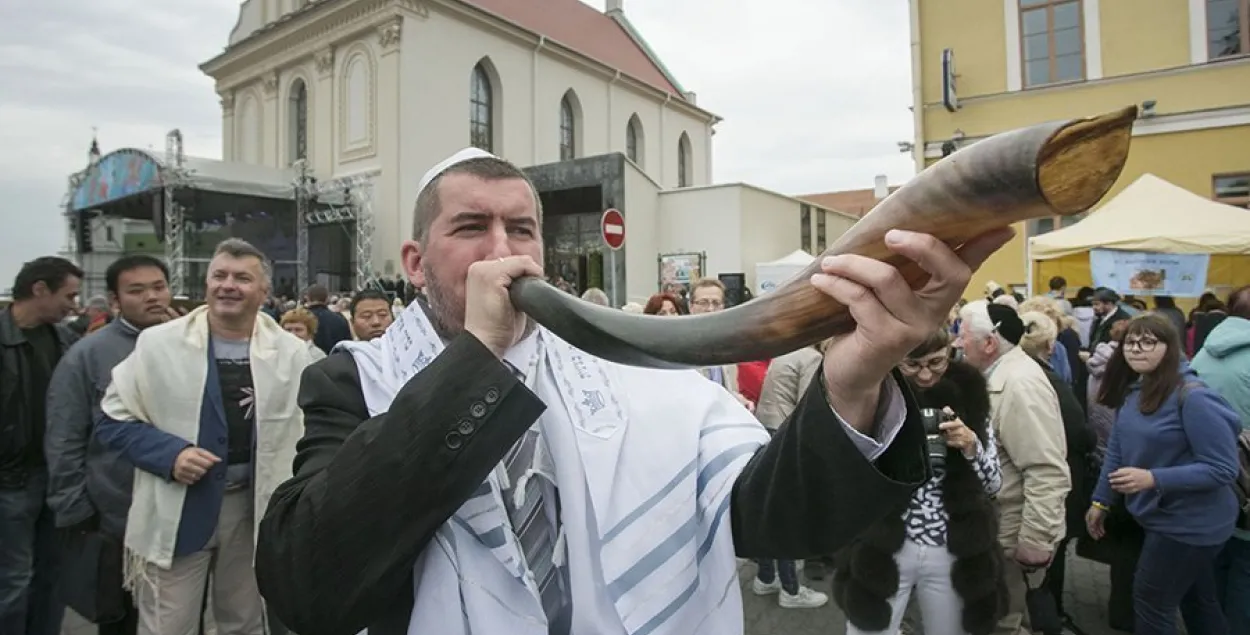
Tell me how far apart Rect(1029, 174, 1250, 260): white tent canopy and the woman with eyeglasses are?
15.6 ft

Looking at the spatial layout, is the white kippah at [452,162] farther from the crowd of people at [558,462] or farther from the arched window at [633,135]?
the arched window at [633,135]

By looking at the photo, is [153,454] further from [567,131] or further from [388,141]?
[567,131]

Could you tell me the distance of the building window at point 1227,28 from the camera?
1336cm

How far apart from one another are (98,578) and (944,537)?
13.4ft

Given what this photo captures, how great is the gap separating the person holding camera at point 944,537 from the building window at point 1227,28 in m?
15.4

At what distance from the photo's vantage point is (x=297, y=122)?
26.4m

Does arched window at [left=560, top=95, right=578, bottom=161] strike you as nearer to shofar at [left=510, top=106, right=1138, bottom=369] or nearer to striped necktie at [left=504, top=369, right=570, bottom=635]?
striped necktie at [left=504, top=369, right=570, bottom=635]

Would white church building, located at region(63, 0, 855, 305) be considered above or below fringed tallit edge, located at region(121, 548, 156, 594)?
above

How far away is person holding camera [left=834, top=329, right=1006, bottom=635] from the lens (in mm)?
3088

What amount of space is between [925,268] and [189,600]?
144 inches

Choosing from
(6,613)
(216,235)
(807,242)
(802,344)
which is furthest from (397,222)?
(802,344)

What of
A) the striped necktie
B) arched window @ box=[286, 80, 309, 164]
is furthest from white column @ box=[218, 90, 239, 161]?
the striped necktie

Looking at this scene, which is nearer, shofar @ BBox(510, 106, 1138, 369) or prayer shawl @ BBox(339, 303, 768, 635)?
shofar @ BBox(510, 106, 1138, 369)

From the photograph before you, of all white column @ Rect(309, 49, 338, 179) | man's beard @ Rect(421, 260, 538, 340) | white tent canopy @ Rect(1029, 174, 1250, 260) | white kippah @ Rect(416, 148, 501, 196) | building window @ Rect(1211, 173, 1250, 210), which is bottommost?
man's beard @ Rect(421, 260, 538, 340)
